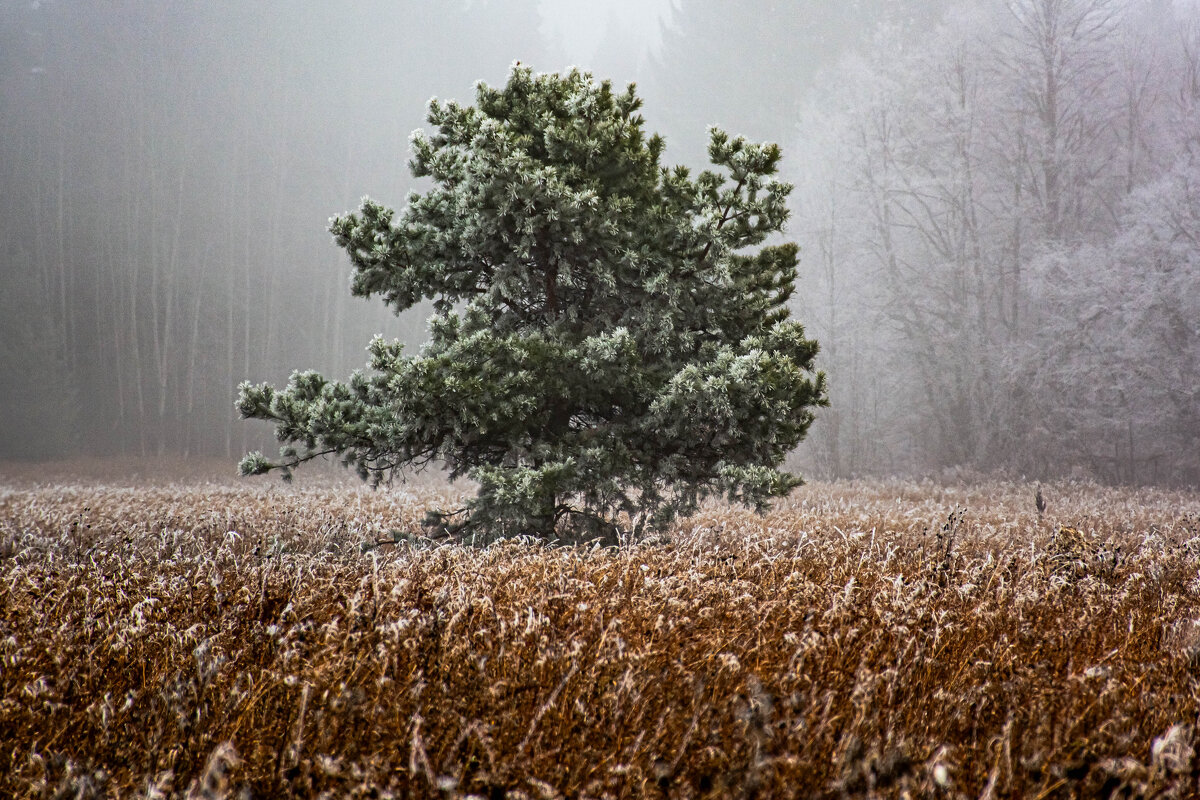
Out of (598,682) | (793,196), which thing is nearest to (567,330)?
(598,682)

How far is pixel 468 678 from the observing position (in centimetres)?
266

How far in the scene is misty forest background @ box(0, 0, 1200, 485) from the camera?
17531 millimetres

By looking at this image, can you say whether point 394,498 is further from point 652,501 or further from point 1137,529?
point 1137,529

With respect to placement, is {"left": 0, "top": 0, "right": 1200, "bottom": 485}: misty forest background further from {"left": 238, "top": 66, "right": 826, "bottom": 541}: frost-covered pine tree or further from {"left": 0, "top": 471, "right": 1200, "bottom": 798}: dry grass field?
{"left": 0, "top": 471, "right": 1200, "bottom": 798}: dry grass field

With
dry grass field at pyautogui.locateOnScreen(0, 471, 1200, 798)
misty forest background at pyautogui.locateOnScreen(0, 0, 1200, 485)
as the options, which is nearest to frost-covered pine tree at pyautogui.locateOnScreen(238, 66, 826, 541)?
dry grass field at pyautogui.locateOnScreen(0, 471, 1200, 798)

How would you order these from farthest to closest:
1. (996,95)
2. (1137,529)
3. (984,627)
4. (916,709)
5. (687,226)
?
(996,95), (1137,529), (687,226), (984,627), (916,709)

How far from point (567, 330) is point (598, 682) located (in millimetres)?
4516

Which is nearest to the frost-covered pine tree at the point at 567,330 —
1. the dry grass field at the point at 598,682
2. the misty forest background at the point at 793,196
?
the dry grass field at the point at 598,682

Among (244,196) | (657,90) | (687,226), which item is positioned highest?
(657,90)

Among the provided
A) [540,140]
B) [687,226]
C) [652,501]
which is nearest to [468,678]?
[652,501]

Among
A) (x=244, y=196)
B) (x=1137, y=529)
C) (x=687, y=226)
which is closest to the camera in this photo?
(x=687, y=226)

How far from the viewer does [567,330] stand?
6.81 metres

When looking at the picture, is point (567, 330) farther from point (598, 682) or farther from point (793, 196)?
point (793, 196)

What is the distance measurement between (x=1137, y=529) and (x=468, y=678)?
29.7 ft
